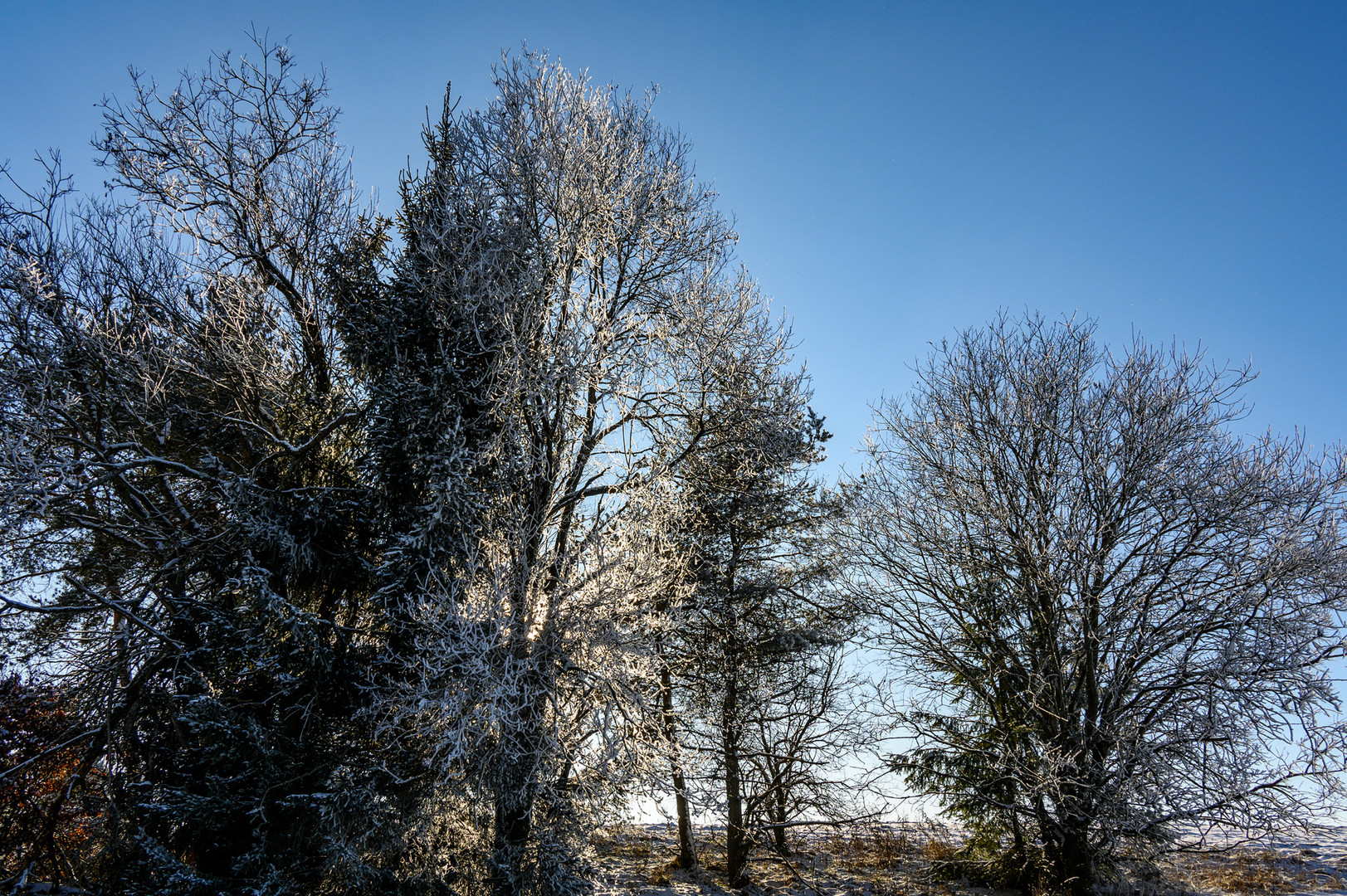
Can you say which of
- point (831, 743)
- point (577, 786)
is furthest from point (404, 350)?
point (831, 743)

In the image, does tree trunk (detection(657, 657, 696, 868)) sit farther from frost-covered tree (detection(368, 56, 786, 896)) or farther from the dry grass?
the dry grass

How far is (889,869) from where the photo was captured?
40.4 feet

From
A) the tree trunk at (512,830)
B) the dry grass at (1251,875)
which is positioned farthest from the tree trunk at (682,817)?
the dry grass at (1251,875)

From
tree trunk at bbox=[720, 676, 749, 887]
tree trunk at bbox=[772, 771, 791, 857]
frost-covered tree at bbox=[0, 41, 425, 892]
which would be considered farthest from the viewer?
tree trunk at bbox=[720, 676, 749, 887]

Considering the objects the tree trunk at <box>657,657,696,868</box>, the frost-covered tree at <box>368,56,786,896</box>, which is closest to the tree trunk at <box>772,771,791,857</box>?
the tree trunk at <box>657,657,696,868</box>

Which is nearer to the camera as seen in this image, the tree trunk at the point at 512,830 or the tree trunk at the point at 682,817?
the tree trunk at the point at 512,830

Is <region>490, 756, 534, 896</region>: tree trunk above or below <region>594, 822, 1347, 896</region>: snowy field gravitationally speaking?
above

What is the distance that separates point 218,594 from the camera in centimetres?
875

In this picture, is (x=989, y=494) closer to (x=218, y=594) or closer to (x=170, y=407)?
(x=218, y=594)

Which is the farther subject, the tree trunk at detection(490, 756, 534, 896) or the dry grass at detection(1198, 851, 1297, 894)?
the dry grass at detection(1198, 851, 1297, 894)

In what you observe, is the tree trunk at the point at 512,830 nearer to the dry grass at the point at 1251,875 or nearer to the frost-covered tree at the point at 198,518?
the frost-covered tree at the point at 198,518

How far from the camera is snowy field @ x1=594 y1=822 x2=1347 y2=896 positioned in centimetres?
952

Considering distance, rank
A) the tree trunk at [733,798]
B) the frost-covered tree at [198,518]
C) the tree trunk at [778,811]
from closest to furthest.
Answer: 1. the frost-covered tree at [198,518]
2. the tree trunk at [778,811]
3. the tree trunk at [733,798]

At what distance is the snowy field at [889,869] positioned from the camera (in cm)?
952
